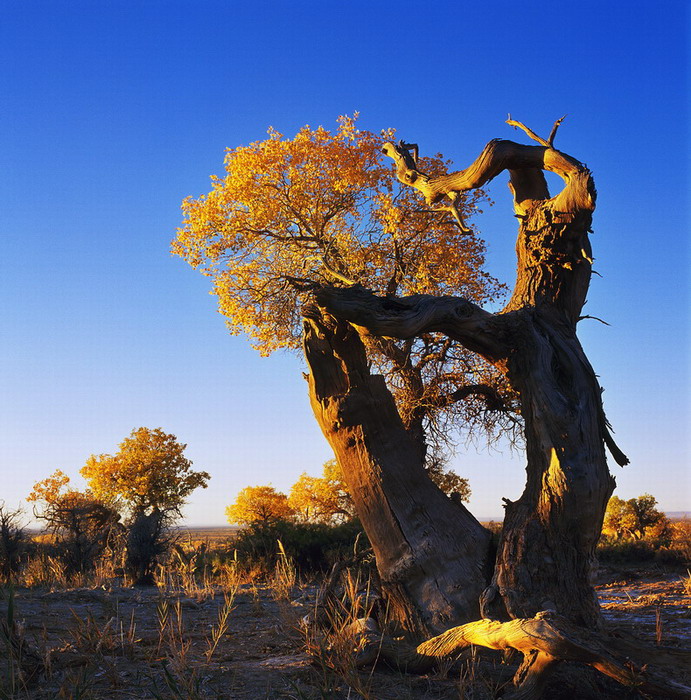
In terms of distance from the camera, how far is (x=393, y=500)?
302 inches

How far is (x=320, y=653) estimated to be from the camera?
5.29 m

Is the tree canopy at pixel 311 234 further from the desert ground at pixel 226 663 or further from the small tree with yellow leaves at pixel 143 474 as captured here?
the small tree with yellow leaves at pixel 143 474

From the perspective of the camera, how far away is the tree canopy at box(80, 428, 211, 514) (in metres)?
39.2

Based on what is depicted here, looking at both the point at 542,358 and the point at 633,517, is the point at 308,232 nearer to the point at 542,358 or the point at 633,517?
the point at 542,358

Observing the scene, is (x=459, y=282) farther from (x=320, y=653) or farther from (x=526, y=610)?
(x=320, y=653)

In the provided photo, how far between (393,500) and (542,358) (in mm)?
2385

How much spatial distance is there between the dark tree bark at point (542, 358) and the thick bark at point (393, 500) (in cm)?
24

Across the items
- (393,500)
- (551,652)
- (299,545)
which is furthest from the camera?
(299,545)

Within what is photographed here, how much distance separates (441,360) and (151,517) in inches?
378

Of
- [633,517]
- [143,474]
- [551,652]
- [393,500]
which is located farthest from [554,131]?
[143,474]

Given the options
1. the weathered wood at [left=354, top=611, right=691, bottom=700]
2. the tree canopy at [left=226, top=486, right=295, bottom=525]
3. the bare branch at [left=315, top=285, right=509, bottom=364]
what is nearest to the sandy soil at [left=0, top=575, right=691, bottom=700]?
the weathered wood at [left=354, top=611, right=691, bottom=700]

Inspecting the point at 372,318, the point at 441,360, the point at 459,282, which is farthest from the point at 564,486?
the point at 459,282

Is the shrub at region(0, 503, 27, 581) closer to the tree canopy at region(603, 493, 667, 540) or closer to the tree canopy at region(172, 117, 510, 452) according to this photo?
the tree canopy at region(172, 117, 510, 452)

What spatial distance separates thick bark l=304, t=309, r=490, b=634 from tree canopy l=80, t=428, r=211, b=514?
32704 mm
